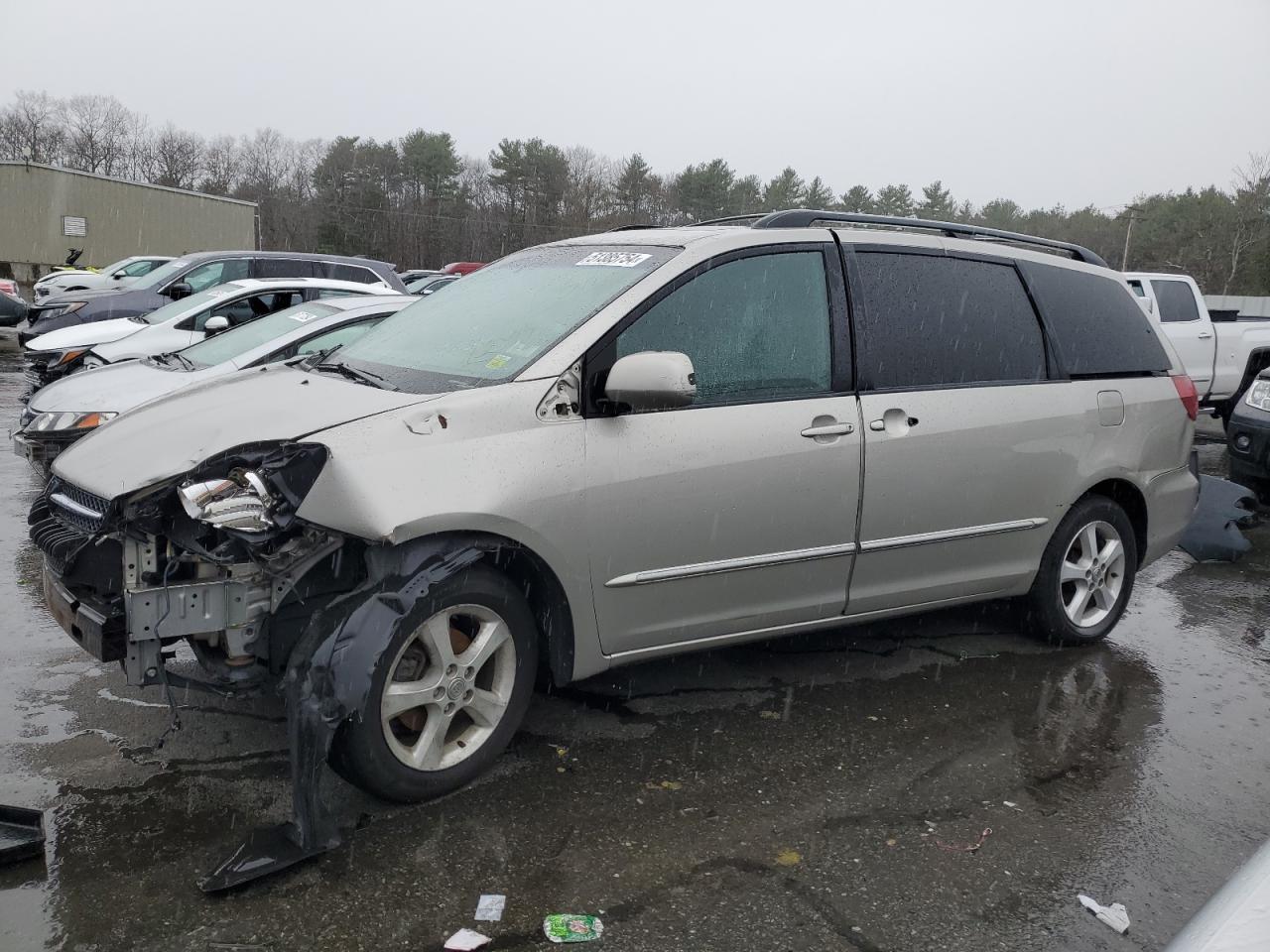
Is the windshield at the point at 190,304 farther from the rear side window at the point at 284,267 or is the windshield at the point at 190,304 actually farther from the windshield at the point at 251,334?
the rear side window at the point at 284,267

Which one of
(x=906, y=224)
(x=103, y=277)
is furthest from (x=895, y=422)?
(x=103, y=277)

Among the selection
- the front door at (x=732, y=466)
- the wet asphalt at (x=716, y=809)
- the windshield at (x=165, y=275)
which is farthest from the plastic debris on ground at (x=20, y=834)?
the windshield at (x=165, y=275)

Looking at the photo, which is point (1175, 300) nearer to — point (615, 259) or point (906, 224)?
point (906, 224)

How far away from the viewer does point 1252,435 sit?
8125 millimetres

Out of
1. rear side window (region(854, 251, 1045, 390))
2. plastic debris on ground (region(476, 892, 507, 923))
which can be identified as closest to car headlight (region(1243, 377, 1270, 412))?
rear side window (region(854, 251, 1045, 390))

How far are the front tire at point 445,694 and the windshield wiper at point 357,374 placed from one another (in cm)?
81

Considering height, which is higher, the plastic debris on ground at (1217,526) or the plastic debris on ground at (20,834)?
the plastic debris on ground at (1217,526)

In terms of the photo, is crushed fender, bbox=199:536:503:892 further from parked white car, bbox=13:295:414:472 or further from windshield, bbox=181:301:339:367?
windshield, bbox=181:301:339:367

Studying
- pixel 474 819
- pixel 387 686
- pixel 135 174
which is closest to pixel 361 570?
pixel 387 686

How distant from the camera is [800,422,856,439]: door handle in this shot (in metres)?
3.77

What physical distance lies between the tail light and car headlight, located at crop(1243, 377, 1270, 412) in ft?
12.3

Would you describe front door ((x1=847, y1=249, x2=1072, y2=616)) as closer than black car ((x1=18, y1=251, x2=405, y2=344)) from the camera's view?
Yes

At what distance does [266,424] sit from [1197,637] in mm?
4757

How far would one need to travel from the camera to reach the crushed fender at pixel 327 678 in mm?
2830
